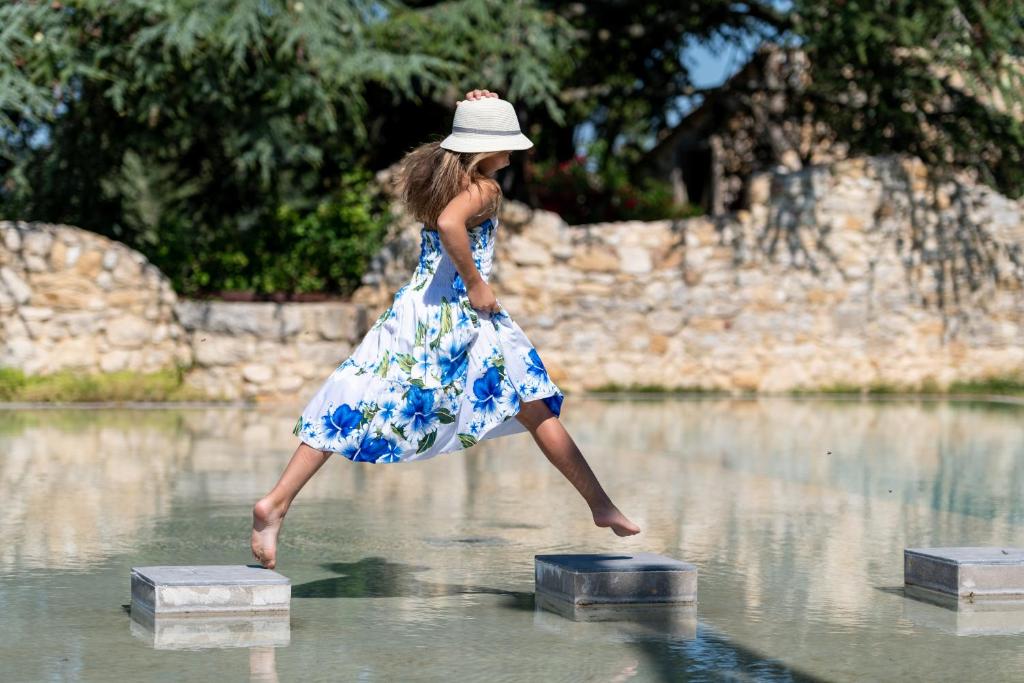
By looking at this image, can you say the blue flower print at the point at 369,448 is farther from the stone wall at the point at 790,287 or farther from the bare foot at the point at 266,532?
the stone wall at the point at 790,287

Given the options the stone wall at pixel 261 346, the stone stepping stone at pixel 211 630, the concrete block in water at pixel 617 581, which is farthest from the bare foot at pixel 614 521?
the stone wall at pixel 261 346

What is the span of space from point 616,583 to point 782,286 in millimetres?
12258

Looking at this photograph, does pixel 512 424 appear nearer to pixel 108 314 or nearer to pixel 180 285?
pixel 108 314

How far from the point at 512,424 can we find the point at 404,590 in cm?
68

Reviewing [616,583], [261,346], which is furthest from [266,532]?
[261,346]

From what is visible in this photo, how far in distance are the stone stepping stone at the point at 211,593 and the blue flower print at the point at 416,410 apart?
677 mm

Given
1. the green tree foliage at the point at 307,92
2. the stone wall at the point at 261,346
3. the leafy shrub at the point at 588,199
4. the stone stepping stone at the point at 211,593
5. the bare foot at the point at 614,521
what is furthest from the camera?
the leafy shrub at the point at 588,199

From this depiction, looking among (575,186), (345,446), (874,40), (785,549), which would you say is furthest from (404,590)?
(575,186)

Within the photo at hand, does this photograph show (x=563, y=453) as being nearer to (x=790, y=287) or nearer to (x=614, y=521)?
(x=614, y=521)

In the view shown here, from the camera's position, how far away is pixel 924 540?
284 inches

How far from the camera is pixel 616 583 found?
5.33m

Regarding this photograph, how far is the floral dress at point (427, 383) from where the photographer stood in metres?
5.44

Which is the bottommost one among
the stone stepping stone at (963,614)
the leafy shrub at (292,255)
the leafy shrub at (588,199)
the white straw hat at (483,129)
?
the stone stepping stone at (963,614)

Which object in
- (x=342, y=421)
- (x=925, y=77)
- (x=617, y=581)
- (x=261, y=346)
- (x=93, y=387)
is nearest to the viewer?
(x=617, y=581)
